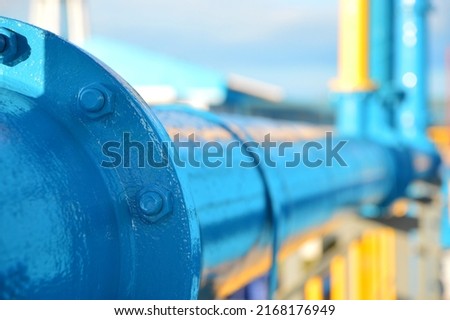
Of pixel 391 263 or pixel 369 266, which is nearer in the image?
pixel 369 266

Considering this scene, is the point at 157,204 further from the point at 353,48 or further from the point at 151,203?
the point at 353,48

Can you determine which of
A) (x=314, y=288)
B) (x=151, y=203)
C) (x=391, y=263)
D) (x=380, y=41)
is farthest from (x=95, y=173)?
(x=380, y=41)

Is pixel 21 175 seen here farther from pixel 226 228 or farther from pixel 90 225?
pixel 226 228

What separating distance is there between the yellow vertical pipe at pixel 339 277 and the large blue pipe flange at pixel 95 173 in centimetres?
213

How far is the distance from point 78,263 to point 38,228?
7 centimetres

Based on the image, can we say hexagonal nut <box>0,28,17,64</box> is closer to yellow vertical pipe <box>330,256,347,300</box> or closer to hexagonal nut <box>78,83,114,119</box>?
hexagonal nut <box>78,83,114,119</box>

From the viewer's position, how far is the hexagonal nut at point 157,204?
2.19ft

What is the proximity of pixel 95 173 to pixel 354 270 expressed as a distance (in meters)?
2.43

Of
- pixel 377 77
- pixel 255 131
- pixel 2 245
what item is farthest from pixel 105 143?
pixel 377 77

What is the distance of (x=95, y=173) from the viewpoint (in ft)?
2.23

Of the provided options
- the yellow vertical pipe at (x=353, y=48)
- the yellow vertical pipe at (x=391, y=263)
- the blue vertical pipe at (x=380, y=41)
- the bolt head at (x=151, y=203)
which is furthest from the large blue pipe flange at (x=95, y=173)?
the blue vertical pipe at (x=380, y=41)

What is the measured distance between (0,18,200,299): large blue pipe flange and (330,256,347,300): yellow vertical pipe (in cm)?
213

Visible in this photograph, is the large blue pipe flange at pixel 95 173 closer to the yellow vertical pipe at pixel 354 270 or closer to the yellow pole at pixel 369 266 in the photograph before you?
the yellow vertical pipe at pixel 354 270
